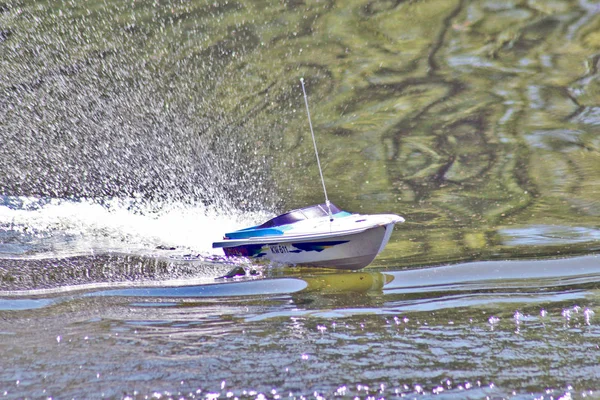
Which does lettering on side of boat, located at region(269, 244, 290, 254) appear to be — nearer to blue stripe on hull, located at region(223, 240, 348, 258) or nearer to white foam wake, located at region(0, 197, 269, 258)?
blue stripe on hull, located at region(223, 240, 348, 258)

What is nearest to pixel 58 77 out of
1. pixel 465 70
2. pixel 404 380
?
pixel 465 70

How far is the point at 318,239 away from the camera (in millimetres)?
11609

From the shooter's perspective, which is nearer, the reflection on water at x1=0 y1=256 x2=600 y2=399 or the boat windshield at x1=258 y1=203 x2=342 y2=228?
the reflection on water at x1=0 y1=256 x2=600 y2=399

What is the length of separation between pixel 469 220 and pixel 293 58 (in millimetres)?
15237

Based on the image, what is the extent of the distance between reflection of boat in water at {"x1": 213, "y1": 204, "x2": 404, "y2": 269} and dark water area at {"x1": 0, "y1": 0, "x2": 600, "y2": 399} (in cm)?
36

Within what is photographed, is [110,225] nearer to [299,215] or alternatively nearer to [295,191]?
[295,191]

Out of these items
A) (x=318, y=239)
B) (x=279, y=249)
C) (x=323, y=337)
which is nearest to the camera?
(x=323, y=337)

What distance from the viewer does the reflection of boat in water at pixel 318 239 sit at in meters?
11.5

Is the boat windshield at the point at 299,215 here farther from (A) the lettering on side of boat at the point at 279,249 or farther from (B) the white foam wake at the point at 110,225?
(B) the white foam wake at the point at 110,225

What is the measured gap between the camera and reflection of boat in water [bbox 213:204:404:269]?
11.5m

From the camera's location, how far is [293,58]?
91.2ft

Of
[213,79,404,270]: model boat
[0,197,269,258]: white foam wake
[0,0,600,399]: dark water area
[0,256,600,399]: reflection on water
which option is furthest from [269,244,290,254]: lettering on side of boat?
[0,197,269,258]: white foam wake

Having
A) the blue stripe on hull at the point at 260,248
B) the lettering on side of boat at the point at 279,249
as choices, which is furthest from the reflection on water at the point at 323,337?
the lettering on side of boat at the point at 279,249

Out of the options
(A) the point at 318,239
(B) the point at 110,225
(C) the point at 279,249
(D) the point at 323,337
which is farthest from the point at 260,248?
(D) the point at 323,337
